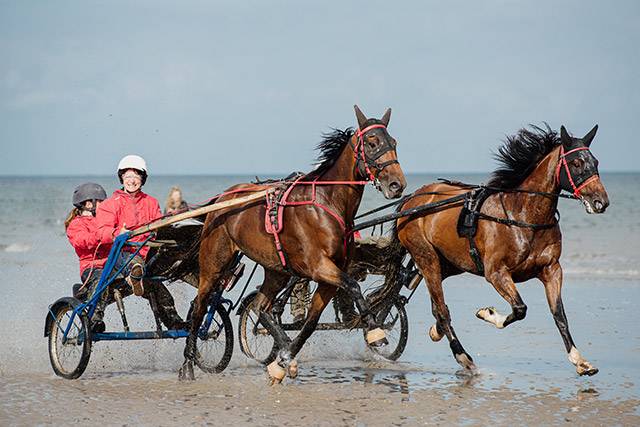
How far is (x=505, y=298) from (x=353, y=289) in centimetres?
156

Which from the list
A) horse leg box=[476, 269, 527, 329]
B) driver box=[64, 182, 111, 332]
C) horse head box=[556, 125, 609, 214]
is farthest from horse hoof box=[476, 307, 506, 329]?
driver box=[64, 182, 111, 332]

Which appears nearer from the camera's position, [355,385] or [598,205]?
[598,205]

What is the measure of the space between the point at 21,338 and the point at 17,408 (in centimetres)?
366

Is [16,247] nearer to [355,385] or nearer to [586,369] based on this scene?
[355,385]

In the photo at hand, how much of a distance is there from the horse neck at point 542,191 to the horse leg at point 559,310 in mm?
465

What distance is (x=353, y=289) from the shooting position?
7633 millimetres

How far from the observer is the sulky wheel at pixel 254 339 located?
9586 mm

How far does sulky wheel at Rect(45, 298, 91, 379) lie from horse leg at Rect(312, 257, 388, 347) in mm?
2238

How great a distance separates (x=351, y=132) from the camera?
324 inches

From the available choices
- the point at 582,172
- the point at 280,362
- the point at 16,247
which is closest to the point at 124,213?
the point at 280,362

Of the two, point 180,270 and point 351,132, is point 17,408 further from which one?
point 351,132

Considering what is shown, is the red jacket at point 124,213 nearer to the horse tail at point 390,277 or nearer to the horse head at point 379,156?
the horse head at point 379,156

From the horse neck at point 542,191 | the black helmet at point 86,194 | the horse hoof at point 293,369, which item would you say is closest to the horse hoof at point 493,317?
the horse neck at point 542,191

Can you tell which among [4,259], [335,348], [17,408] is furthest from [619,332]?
[4,259]
